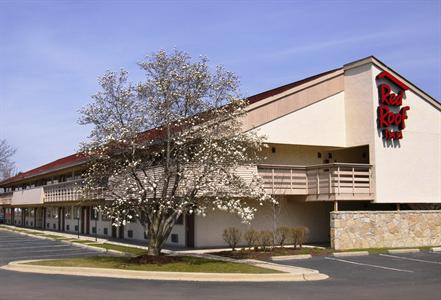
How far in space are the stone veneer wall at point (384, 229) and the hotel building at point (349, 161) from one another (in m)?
0.05

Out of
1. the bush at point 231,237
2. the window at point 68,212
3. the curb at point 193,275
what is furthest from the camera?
the window at point 68,212

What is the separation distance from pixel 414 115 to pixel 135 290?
21842 mm

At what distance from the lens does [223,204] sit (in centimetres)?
1972

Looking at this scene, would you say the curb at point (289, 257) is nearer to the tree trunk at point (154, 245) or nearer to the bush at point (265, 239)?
the bush at point (265, 239)

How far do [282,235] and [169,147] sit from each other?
8.81 m

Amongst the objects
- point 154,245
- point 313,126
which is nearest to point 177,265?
point 154,245

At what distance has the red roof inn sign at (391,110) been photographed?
29.2m

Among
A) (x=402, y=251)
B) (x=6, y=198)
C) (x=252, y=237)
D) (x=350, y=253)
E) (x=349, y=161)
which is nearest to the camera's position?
(x=350, y=253)

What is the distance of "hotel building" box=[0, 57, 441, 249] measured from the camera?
27.3 meters

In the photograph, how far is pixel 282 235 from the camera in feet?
85.4

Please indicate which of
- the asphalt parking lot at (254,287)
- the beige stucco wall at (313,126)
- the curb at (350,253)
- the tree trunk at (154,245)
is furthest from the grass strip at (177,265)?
the beige stucco wall at (313,126)

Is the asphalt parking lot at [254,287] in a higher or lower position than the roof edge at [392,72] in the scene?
lower

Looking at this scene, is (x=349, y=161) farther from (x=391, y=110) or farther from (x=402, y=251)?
(x=402, y=251)

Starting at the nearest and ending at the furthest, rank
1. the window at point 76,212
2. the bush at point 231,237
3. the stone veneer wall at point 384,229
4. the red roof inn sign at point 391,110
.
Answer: the bush at point 231,237 → the stone veneer wall at point 384,229 → the red roof inn sign at point 391,110 → the window at point 76,212
